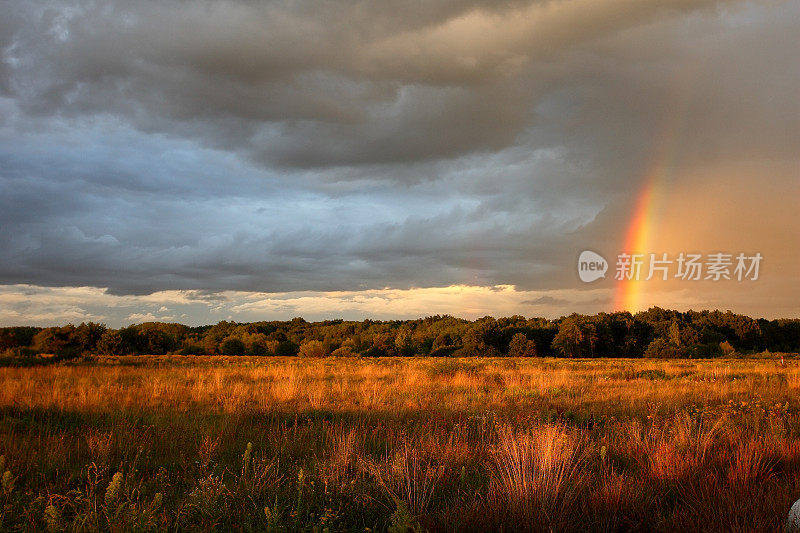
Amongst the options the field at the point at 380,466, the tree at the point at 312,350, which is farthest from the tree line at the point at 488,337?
the field at the point at 380,466

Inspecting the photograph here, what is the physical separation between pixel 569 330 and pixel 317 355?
2649 centimetres

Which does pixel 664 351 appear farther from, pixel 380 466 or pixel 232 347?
pixel 380 466

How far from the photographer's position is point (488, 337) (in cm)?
5619

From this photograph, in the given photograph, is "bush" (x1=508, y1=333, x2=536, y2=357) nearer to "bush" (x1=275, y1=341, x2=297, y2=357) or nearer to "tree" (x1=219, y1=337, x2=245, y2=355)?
"bush" (x1=275, y1=341, x2=297, y2=357)

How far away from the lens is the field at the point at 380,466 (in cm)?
448

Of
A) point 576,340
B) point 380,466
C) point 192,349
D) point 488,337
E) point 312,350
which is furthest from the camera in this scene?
→ point 488,337

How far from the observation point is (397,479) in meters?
5.38

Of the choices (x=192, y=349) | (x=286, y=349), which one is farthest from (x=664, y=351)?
(x=192, y=349)

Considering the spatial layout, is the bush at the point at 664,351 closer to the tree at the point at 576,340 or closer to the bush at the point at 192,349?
the tree at the point at 576,340

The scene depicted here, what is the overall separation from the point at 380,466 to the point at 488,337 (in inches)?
2042

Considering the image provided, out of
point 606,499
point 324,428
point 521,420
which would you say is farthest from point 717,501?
point 324,428

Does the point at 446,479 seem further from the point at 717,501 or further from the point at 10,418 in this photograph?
the point at 10,418

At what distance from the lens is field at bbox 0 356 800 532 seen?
177 inches

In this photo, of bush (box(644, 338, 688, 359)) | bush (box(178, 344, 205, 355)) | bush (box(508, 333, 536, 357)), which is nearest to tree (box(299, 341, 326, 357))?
bush (box(178, 344, 205, 355))
